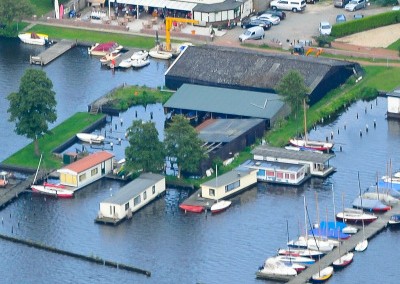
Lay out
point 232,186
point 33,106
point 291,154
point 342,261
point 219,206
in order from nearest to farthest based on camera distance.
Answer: point 342,261 < point 219,206 < point 232,186 < point 291,154 < point 33,106

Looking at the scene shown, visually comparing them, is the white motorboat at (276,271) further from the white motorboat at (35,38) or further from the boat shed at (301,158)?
the white motorboat at (35,38)

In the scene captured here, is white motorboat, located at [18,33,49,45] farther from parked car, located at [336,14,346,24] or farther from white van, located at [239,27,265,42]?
parked car, located at [336,14,346,24]

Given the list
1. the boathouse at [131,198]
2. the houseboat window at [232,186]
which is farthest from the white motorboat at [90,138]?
the houseboat window at [232,186]

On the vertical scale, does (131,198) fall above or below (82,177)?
above

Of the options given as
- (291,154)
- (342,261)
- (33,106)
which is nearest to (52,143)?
(33,106)

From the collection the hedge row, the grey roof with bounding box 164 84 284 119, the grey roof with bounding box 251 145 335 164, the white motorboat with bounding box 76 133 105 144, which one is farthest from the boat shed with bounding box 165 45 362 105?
the white motorboat with bounding box 76 133 105 144

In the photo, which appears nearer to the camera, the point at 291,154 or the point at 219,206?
the point at 219,206

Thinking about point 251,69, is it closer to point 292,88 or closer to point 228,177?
point 292,88
